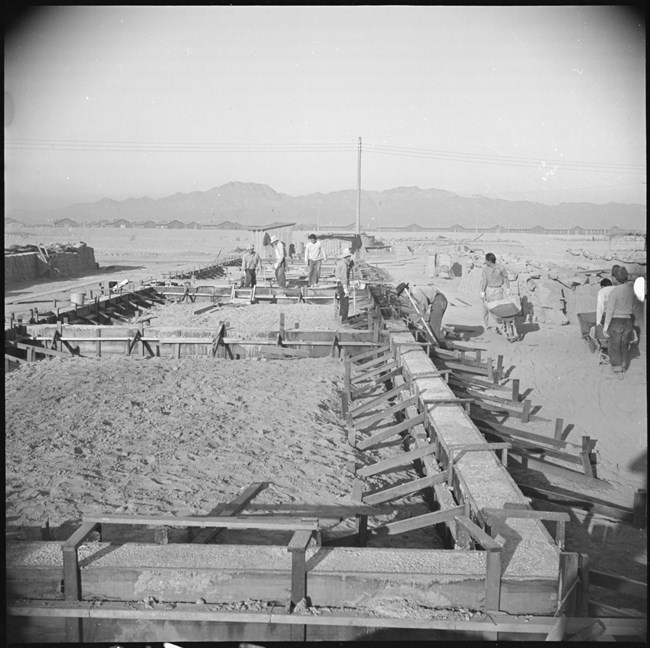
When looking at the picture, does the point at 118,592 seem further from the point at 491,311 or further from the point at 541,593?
the point at 491,311

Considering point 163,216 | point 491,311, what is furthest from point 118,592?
point 163,216

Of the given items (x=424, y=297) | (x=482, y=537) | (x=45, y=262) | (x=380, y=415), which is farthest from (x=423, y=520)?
(x=45, y=262)

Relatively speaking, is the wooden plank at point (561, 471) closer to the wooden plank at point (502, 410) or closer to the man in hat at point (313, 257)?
the wooden plank at point (502, 410)

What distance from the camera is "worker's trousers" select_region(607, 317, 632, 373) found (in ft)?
29.9

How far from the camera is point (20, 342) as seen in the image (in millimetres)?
9875

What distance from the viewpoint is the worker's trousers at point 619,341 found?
9117mm

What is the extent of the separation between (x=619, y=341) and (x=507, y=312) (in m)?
2.84

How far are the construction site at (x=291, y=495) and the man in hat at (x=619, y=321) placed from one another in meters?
1.33

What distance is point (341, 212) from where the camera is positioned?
148m

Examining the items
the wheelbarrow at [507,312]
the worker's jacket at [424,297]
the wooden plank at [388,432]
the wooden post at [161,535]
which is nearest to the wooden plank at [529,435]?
the wooden plank at [388,432]

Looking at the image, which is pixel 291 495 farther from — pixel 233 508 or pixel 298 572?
pixel 298 572

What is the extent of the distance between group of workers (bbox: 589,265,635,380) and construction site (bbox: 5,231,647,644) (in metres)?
1.33

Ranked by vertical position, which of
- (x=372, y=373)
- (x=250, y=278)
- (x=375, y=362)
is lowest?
(x=372, y=373)

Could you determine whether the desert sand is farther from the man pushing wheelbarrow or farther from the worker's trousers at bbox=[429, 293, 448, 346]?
→ the worker's trousers at bbox=[429, 293, 448, 346]
